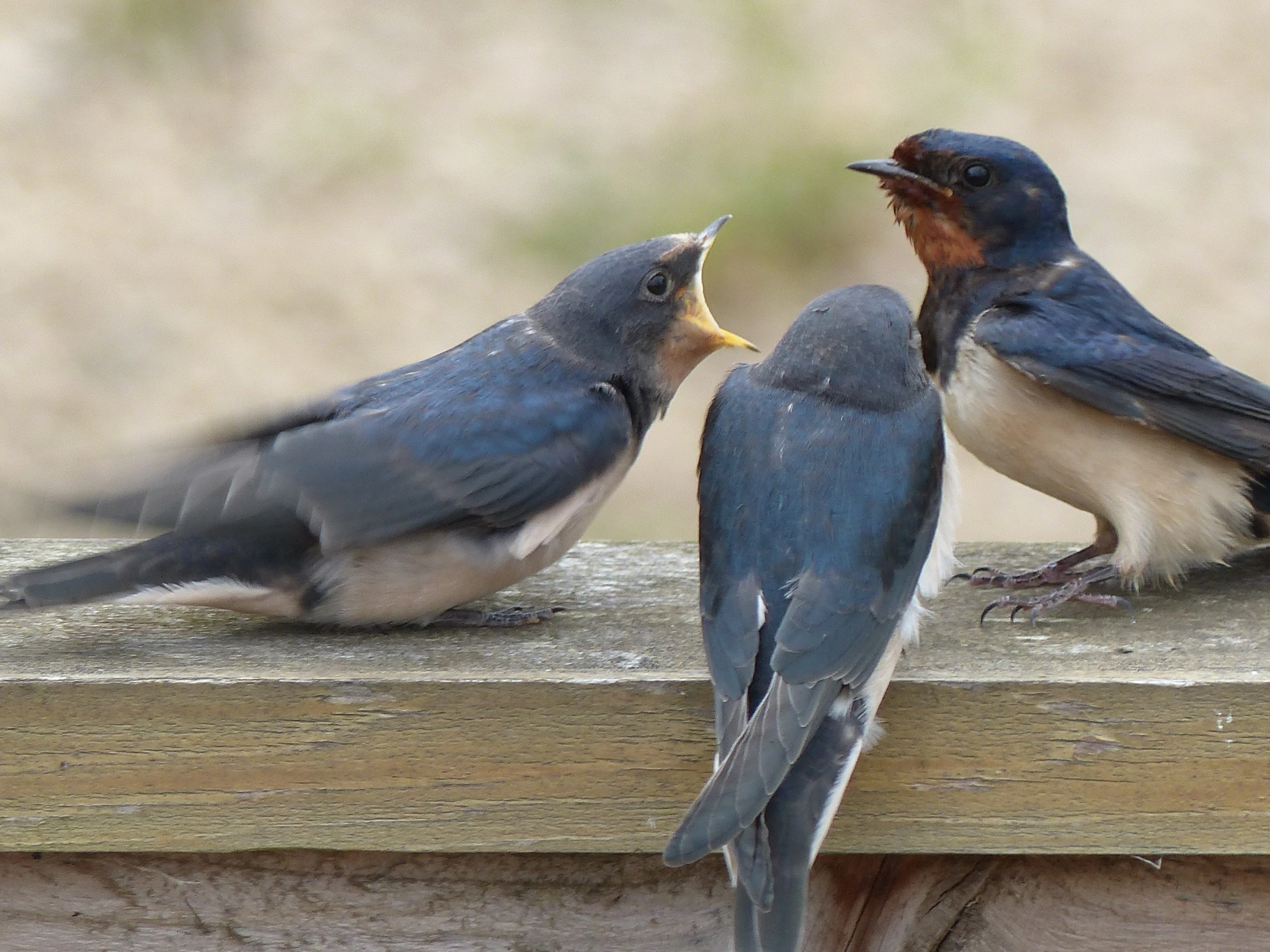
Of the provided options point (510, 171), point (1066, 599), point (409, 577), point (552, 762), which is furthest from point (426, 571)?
point (510, 171)

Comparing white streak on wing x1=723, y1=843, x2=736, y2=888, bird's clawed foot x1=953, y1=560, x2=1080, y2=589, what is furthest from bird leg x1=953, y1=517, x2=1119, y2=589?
white streak on wing x1=723, y1=843, x2=736, y2=888

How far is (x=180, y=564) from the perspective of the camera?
84.0 inches

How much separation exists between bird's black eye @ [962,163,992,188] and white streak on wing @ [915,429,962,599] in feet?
2.48

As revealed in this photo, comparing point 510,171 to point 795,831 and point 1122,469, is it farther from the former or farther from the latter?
point 795,831

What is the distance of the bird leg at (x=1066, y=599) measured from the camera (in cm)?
234

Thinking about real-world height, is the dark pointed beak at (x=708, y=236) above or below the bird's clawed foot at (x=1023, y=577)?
above

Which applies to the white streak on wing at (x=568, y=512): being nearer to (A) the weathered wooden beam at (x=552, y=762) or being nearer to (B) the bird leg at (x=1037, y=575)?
(A) the weathered wooden beam at (x=552, y=762)

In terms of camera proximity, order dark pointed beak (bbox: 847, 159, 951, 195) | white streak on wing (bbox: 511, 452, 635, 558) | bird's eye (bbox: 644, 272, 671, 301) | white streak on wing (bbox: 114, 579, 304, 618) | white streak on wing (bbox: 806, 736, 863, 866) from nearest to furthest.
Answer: white streak on wing (bbox: 806, 736, 863, 866), white streak on wing (bbox: 114, 579, 304, 618), white streak on wing (bbox: 511, 452, 635, 558), bird's eye (bbox: 644, 272, 671, 301), dark pointed beak (bbox: 847, 159, 951, 195)

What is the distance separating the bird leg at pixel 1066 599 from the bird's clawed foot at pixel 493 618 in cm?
59

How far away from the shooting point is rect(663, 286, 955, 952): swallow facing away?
173 centimetres

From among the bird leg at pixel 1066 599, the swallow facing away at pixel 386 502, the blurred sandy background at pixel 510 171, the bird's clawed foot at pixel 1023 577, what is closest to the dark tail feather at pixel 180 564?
the swallow facing away at pixel 386 502

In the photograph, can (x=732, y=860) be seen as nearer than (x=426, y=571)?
Yes

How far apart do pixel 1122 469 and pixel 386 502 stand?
120 cm

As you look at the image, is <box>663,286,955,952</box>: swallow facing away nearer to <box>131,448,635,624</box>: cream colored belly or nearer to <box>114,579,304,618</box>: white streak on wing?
<box>131,448,635,624</box>: cream colored belly
